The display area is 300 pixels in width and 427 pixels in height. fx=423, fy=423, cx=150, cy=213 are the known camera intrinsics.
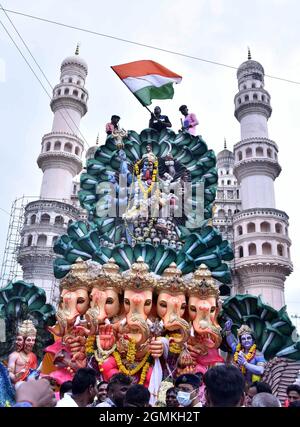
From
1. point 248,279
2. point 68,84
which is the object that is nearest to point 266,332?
point 248,279

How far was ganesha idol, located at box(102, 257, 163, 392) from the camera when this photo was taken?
27.9 feet

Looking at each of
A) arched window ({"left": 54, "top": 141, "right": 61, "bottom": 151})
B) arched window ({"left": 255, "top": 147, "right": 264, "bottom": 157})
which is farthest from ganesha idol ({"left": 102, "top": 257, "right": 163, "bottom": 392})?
arched window ({"left": 54, "top": 141, "right": 61, "bottom": 151})

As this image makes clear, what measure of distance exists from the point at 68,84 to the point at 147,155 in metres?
26.0

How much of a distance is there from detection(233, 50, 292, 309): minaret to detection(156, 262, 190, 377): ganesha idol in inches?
711

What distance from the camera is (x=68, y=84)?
35.7 meters

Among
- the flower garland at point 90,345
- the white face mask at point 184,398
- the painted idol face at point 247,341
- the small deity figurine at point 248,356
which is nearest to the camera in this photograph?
the white face mask at point 184,398

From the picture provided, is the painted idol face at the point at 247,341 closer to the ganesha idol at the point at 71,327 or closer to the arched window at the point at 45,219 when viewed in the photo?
the ganesha idol at the point at 71,327

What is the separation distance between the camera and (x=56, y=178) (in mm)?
31875

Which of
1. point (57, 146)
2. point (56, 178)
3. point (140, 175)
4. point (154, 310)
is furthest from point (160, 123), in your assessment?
point (57, 146)

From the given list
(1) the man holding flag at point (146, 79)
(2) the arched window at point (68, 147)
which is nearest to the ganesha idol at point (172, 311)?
(1) the man holding flag at point (146, 79)

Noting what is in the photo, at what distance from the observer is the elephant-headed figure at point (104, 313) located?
8.84 metres

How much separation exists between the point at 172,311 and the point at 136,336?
3.08ft

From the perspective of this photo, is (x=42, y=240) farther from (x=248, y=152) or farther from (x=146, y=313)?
(x=146, y=313)
